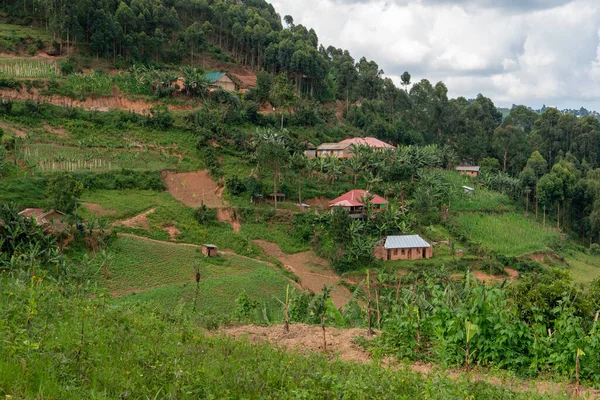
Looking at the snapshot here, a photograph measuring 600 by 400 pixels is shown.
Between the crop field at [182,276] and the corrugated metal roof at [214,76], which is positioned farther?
the corrugated metal roof at [214,76]

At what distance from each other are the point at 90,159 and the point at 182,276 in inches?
553

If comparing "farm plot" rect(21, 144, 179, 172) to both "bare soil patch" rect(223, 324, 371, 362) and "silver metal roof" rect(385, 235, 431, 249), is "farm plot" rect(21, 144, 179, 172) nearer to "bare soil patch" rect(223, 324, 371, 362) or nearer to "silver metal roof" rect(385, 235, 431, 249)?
"silver metal roof" rect(385, 235, 431, 249)

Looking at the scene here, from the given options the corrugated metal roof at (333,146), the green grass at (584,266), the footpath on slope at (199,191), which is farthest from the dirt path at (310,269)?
the green grass at (584,266)

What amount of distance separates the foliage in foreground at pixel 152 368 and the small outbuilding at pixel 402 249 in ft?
78.7

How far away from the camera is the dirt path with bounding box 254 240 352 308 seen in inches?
1034

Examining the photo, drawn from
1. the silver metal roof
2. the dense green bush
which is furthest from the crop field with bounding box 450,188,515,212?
the dense green bush

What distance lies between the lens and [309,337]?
28.0 ft

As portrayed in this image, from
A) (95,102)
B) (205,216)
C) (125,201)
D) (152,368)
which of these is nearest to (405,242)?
(205,216)

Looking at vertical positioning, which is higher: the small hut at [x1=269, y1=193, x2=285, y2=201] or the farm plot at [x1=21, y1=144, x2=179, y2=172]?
the farm plot at [x1=21, y1=144, x2=179, y2=172]

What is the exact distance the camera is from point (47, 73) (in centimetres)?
4244

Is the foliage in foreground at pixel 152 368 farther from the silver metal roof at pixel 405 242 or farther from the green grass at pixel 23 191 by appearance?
the silver metal roof at pixel 405 242

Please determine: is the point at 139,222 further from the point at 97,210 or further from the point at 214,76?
the point at 214,76

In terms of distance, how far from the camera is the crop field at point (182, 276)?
21.0m

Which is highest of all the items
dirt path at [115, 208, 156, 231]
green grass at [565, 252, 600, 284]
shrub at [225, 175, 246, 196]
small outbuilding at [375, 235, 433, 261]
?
shrub at [225, 175, 246, 196]
